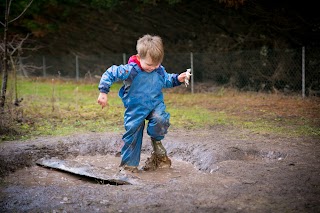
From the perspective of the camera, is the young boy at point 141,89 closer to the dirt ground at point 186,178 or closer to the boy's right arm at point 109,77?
the boy's right arm at point 109,77

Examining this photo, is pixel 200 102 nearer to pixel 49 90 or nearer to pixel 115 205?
pixel 49 90

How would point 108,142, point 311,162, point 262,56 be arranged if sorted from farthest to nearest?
1. point 262,56
2. point 108,142
3. point 311,162

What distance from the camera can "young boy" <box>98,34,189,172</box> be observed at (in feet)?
19.2

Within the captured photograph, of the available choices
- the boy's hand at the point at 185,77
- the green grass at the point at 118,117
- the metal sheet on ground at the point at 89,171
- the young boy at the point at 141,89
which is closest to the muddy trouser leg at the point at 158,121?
the young boy at the point at 141,89

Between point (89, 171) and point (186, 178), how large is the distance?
1.38m

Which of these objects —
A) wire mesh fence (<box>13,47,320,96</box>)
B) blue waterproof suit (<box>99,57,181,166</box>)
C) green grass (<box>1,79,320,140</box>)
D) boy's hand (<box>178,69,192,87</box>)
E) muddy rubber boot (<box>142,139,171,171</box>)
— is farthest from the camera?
wire mesh fence (<box>13,47,320,96</box>)

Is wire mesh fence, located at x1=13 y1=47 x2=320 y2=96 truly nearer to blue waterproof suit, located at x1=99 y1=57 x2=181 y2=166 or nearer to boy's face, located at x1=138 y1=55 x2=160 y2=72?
blue waterproof suit, located at x1=99 y1=57 x2=181 y2=166

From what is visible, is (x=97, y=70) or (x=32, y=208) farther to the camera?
(x=97, y=70)

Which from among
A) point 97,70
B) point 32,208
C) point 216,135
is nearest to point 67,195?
point 32,208

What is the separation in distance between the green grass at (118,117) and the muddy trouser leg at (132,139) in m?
2.73

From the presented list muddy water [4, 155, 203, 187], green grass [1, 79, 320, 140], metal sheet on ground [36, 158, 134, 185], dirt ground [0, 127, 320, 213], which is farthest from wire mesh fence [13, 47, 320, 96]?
muddy water [4, 155, 203, 187]

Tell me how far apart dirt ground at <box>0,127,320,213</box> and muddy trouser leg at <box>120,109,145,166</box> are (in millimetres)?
333

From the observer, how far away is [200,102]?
13844 millimetres

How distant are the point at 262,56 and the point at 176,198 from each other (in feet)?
36.5
